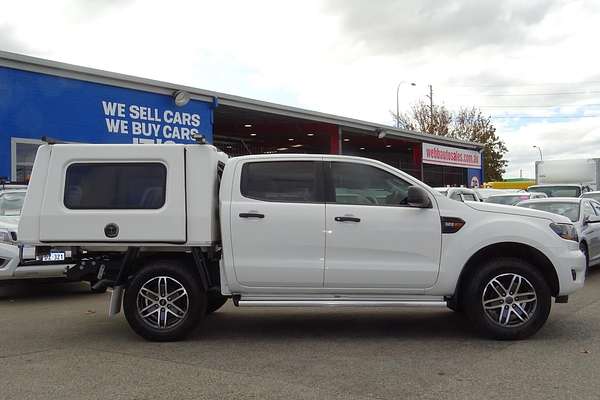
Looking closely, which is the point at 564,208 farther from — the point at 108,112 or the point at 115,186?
the point at 108,112

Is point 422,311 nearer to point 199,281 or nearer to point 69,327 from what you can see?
point 199,281

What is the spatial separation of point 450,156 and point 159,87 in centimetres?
2161

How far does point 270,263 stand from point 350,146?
3133cm

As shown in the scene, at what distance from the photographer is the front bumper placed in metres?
6.07

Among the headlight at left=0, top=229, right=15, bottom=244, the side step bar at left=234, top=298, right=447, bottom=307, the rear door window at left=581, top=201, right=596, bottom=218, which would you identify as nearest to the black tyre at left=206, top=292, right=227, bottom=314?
the side step bar at left=234, top=298, right=447, bottom=307

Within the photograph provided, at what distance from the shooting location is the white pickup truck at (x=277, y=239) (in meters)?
5.98

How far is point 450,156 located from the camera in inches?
1384

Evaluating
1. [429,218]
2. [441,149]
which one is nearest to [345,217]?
[429,218]

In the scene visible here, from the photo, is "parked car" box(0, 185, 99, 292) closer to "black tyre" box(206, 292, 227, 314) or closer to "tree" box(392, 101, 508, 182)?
"black tyre" box(206, 292, 227, 314)

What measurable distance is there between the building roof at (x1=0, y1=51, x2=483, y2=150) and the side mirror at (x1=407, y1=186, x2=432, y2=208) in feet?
39.4

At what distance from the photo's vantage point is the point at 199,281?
6.12 meters

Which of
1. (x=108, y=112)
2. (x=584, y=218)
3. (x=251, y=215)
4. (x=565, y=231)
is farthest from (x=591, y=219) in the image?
(x=108, y=112)

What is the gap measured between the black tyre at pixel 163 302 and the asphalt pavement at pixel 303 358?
0.54 ft

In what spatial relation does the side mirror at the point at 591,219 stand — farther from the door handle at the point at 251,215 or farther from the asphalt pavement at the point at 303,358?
the door handle at the point at 251,215
